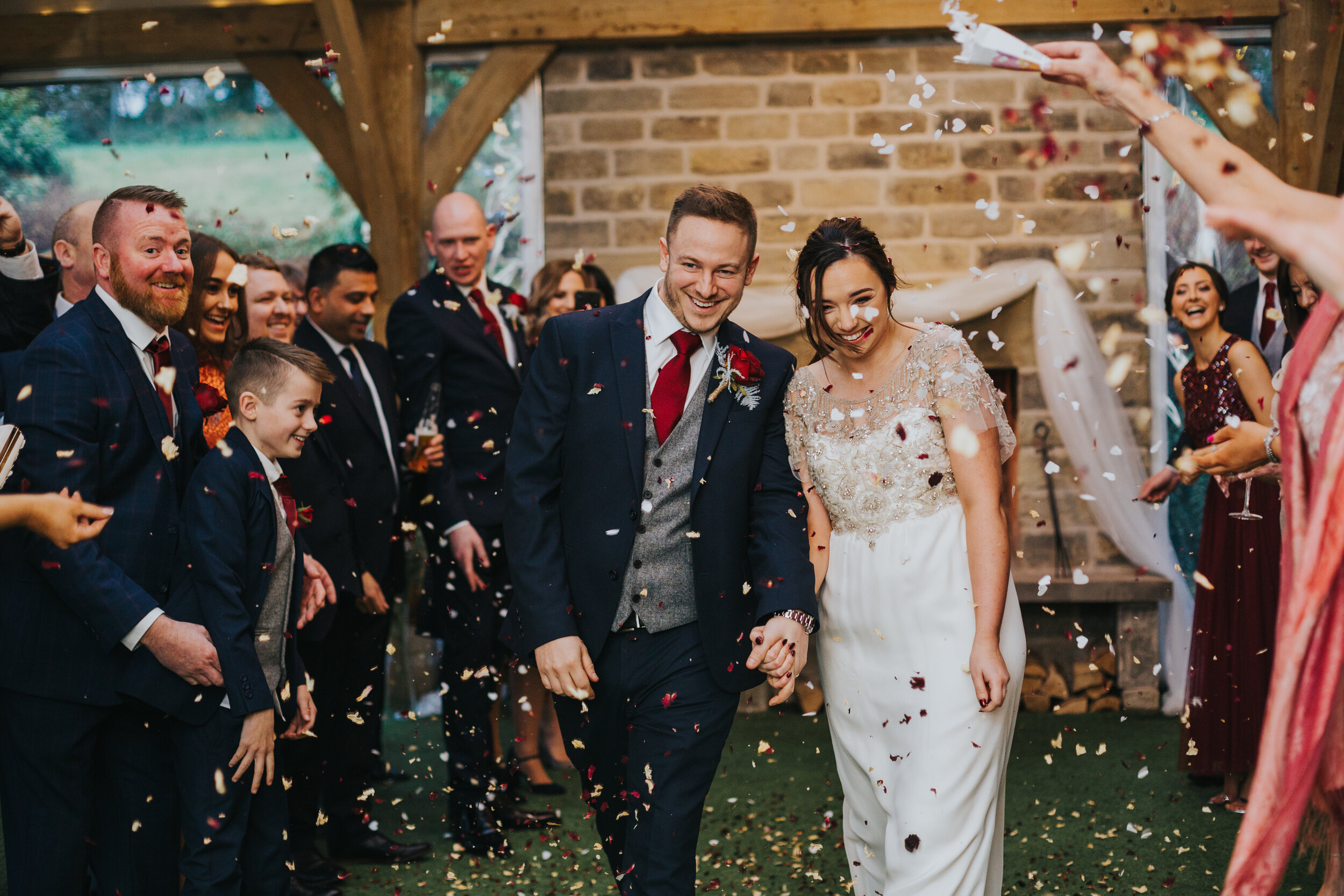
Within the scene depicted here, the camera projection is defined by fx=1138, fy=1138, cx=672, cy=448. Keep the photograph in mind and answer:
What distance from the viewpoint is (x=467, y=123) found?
5.94m

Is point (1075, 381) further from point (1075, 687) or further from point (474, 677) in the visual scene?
point (474, 677)

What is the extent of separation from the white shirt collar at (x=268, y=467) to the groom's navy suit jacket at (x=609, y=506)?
678 millimetres

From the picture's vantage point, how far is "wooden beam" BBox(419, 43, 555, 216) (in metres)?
5.92

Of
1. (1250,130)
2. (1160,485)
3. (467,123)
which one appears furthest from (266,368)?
(1250,130)

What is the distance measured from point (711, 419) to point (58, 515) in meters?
1.32

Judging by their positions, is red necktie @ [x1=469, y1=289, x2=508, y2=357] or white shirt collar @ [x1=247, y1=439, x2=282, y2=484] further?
red necktie @ [x1=469, y1=289, x2=508, y2=357]

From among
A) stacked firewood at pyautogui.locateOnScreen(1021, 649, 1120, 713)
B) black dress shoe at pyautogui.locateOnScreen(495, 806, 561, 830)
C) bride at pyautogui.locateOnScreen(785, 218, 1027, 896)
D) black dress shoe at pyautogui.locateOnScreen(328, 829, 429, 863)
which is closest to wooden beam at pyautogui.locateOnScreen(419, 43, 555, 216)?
black dress shoe at pyautogui.locateOnScreen(495, 806, 561, 830)

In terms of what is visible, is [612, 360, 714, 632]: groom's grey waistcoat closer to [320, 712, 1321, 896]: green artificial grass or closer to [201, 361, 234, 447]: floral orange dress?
[201, 361, 234, 447]: floral orange dress

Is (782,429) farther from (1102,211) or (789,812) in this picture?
(1102,211)

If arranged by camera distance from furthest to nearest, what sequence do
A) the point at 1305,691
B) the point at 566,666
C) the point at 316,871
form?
the point at 316,871, the point at 566,666, the point at 1305,691

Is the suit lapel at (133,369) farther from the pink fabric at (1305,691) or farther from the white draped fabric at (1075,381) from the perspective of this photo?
the white draped fabric at (1075,381)

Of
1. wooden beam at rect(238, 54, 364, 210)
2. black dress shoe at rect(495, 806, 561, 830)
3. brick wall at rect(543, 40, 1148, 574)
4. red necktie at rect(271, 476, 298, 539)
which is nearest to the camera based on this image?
red necktie at rect(271, 476, 298, 539)

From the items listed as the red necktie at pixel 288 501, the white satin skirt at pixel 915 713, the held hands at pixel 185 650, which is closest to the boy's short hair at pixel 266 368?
the red necktie at pixel 288 501

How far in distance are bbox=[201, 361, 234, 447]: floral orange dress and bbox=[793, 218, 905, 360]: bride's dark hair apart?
1581 mm
